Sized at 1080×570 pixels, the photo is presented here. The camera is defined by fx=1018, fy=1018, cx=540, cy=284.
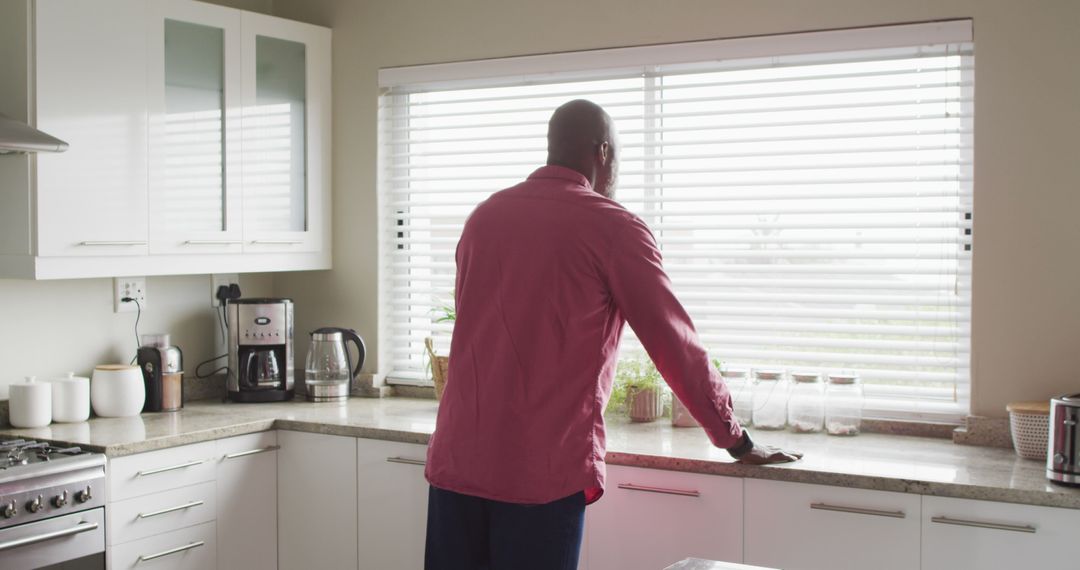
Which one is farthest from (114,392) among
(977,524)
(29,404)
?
(977,524)

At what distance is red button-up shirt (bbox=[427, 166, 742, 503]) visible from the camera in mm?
2172

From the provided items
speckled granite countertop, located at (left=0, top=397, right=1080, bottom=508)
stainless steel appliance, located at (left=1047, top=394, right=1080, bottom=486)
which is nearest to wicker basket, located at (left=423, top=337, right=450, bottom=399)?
speckled granite countertop, located at (left=0, top=397, right=1080, bottom=508)

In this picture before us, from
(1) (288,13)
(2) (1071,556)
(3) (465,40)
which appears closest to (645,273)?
(2) (1071,556)

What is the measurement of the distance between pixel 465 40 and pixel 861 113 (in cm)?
140

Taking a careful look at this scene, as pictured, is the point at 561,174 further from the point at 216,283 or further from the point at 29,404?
Answer: the point at 216,283

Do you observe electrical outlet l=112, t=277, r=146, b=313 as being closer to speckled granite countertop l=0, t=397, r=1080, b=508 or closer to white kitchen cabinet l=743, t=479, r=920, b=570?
speckled granite countertop l=0, t=397, r=1080, b=508

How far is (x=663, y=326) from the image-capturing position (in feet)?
7.31

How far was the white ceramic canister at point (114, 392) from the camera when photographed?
10.6 feet

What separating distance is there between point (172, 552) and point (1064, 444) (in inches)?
94.4

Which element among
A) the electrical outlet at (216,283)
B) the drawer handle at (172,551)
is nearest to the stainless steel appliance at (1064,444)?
the drawer handle at (172,551)

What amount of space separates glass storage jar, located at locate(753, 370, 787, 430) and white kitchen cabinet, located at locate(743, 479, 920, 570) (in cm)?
52

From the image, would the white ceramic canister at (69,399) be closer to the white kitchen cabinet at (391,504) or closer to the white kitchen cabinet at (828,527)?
the white kitchen cabinet at (391,504)

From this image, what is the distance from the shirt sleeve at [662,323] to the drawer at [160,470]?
Answer: 4.92 feet

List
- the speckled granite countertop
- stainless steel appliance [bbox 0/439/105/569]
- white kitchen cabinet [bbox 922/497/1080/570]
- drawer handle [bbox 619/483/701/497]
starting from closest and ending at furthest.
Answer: white kitchen cabinet [bbox 922/497/1080/570]
the speckled granite countertop
stainless steel appliance [bbox 0/439/105/569]
drawer handle [bbox 619/483/701/497]
